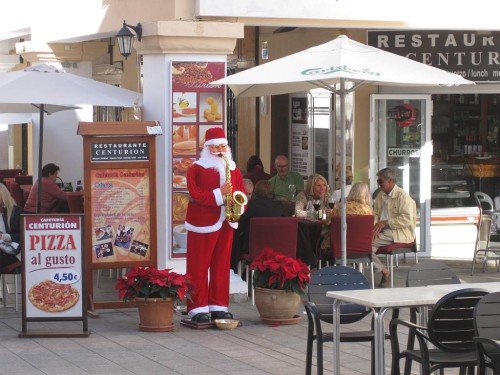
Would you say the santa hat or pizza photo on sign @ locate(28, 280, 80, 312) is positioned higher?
the santa hat

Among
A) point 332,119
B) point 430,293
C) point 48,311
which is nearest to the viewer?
point 430,293

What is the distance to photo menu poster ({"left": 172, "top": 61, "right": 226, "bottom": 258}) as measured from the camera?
12461mm

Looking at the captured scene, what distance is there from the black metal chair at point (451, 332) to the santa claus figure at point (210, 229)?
12.2 ft

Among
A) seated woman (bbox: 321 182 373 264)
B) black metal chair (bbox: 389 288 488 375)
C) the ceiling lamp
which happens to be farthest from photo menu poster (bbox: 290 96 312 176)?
black metal chair (bbox: 389 288 488 375)

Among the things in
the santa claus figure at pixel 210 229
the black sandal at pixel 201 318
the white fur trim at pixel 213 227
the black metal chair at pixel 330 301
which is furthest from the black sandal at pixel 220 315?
the black metal chair at pixel 330 301

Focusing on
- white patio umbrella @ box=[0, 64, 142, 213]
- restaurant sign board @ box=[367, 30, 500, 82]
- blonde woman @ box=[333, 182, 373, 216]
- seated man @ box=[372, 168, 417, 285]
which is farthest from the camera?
restaurant sign board @ box=[367, 30, 500, 82]

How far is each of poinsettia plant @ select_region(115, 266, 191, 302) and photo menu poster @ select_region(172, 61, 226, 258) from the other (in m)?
1.81

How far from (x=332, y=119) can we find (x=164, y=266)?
5075mm

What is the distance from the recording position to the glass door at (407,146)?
15984 millimetres

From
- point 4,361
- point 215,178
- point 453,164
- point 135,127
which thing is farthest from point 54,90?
point 453,164

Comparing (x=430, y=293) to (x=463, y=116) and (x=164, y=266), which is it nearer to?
(x=164, y=266)

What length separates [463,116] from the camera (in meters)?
17.3

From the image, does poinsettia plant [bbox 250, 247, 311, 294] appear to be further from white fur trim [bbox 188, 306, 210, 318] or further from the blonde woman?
the blonde woman

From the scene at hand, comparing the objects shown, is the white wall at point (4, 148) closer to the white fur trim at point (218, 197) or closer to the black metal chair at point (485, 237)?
the black metal chair at point (485, 237)
